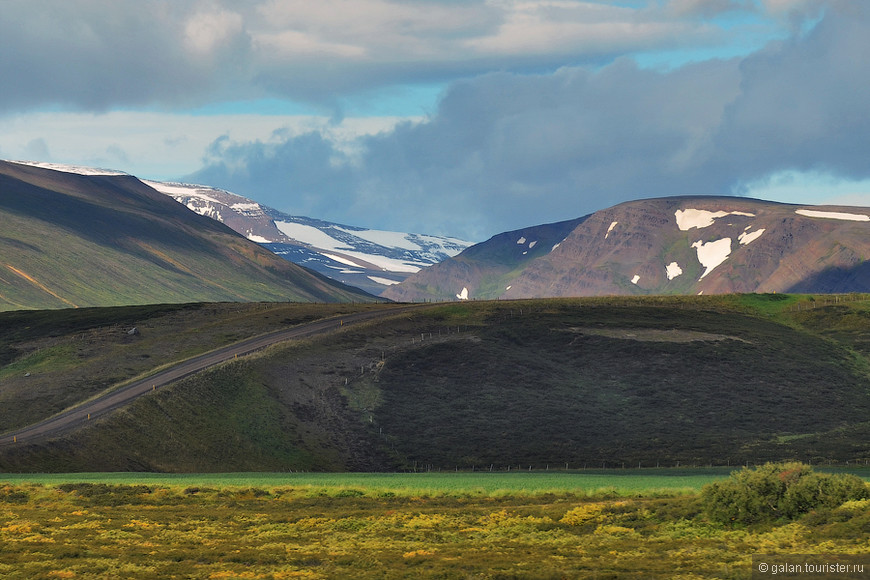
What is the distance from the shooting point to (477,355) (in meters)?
147

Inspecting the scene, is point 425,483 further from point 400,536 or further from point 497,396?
point 497,396

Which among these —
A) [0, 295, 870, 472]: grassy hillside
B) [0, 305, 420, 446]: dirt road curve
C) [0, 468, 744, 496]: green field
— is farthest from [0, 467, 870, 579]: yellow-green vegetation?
[0, 295, 870, 472]: grassy hillside

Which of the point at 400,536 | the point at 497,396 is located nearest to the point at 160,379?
the point at 497,396

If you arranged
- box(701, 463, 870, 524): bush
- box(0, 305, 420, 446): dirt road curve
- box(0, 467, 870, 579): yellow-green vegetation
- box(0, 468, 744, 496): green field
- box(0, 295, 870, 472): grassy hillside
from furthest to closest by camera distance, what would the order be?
box(0, 295, 870, 472): grassy hillside < box(0, 305, 420, 446): dirt road curve < box(0, 468, 744, 496): green field < box(701, 463, 870, 524): bush < box(0, 467, 870, 579): yellow-green vegetation

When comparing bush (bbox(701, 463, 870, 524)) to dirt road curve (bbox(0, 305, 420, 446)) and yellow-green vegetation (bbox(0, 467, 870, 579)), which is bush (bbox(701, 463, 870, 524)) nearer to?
yellow-green vegetation (bbox(0, 467, 870, 579))

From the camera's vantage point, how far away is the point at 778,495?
4891 centimetres

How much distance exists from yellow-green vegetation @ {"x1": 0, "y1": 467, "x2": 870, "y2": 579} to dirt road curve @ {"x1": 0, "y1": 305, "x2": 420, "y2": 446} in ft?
123

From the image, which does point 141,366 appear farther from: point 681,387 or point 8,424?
point 681,387

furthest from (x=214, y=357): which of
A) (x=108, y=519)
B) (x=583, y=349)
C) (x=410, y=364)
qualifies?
(x=108, y=519)

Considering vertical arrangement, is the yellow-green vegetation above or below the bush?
below

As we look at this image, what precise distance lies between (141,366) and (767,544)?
111511 mm

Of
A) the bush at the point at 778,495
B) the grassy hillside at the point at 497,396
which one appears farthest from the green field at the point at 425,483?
the grassy hillside at the point at 497,396

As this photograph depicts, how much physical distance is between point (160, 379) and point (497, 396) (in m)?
47.4

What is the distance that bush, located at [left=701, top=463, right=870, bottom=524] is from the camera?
48.0 meters
